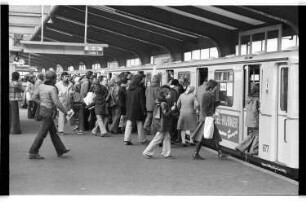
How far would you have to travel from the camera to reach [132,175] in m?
8.69

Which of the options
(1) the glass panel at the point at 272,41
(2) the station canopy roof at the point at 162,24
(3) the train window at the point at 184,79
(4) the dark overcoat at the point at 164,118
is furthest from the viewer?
(1) the glass panel at the point at 272,41

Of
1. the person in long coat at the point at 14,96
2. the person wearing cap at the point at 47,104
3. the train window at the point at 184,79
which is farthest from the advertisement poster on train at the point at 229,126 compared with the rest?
the person in long coat at the point at 14,96

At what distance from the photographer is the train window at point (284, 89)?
29.6ft

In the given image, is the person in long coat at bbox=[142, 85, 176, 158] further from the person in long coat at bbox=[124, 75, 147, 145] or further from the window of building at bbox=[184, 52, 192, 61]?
the window of building at bbox=[184, 52, 192, 61]

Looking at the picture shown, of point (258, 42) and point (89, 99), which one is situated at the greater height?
point (258, 42)

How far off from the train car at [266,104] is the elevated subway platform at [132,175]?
358 millimetres

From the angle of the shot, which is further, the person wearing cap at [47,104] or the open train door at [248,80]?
the open train door at [248,80]

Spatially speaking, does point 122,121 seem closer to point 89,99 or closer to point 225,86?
point 89,99

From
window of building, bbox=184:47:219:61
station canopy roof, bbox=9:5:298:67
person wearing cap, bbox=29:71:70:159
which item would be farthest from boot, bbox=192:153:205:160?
window of building, bbox=184:47:219:61

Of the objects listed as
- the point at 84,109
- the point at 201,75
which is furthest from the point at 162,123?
the point at 84,109

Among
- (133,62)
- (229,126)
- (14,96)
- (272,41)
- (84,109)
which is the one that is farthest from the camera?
(133,62)

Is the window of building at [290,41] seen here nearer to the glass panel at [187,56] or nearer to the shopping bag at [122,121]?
the shopping bag at [122,121]

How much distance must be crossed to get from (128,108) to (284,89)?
4.24m
